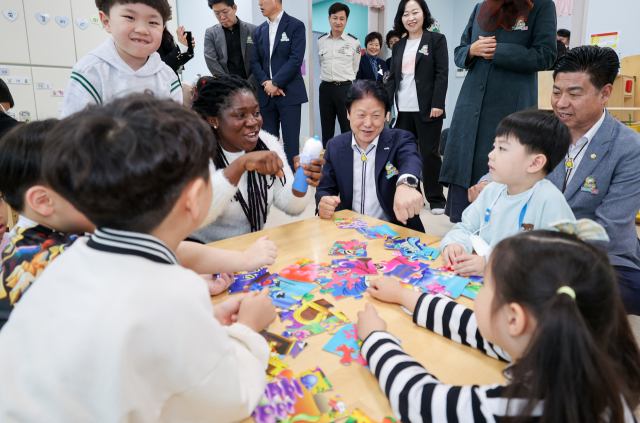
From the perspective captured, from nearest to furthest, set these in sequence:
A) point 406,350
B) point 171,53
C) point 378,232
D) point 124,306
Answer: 1. point 124,306
2. point 406,350
3. point 378,232
4. point 171,53

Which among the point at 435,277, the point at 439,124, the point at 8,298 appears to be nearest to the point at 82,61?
the point at 8,298

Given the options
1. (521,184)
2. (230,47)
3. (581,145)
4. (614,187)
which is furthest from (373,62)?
(521,184)

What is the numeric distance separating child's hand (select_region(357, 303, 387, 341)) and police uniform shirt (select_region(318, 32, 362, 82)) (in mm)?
4117

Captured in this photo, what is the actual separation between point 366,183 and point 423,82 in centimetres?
213

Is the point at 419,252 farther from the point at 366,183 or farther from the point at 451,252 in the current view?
the point at 366,183

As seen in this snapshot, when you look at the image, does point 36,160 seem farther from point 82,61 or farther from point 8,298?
point 82,61

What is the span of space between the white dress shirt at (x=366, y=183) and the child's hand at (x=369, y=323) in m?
1.08

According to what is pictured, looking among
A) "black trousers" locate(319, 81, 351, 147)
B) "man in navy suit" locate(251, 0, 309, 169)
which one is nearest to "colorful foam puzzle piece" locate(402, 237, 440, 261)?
"man in navy suit" locate(251, 0, 309, 169)

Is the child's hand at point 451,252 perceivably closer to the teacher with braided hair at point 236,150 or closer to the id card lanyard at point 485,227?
the id card lanyard at point 485,227

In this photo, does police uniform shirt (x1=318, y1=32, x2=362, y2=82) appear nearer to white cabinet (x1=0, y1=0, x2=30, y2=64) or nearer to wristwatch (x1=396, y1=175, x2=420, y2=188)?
white cabinet (x1=0, y1=0, x2=30, y2=64)

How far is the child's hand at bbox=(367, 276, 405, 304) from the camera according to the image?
0.93m

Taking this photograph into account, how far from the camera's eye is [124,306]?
47 cm

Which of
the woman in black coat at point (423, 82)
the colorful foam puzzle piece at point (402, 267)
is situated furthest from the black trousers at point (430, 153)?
the colorful foam puzzle piece at point (402, 267)

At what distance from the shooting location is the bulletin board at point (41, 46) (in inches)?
148
